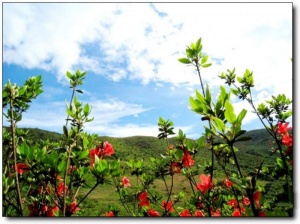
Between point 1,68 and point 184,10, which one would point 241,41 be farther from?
point 1,68

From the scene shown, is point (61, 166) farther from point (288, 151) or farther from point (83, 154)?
point (288, 151)

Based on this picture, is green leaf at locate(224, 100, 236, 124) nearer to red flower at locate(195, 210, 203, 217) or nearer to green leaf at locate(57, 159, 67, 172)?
green leaf at locate(57, 159, 67, 172)

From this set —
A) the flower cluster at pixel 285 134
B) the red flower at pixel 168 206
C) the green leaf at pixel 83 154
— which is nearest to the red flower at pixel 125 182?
the red flower at pixel 168 206

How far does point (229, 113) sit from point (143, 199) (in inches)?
54.1

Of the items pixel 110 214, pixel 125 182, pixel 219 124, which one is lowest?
pixel 110 214

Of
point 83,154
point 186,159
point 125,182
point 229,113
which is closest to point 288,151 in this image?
point 186,159

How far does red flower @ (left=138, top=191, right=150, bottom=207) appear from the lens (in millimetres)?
2275

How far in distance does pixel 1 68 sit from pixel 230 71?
51.7 inches

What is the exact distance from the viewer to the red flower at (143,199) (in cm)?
228

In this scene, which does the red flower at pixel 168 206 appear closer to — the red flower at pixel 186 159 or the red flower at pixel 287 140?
the red flower at pixel 186 159

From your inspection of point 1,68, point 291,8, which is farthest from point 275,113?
point 1,68

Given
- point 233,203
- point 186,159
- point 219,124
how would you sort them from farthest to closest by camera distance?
point 233,203 → point 186,159 → point 219,124

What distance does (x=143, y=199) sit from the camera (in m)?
2.33

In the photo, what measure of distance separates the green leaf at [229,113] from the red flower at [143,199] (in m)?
1.31
